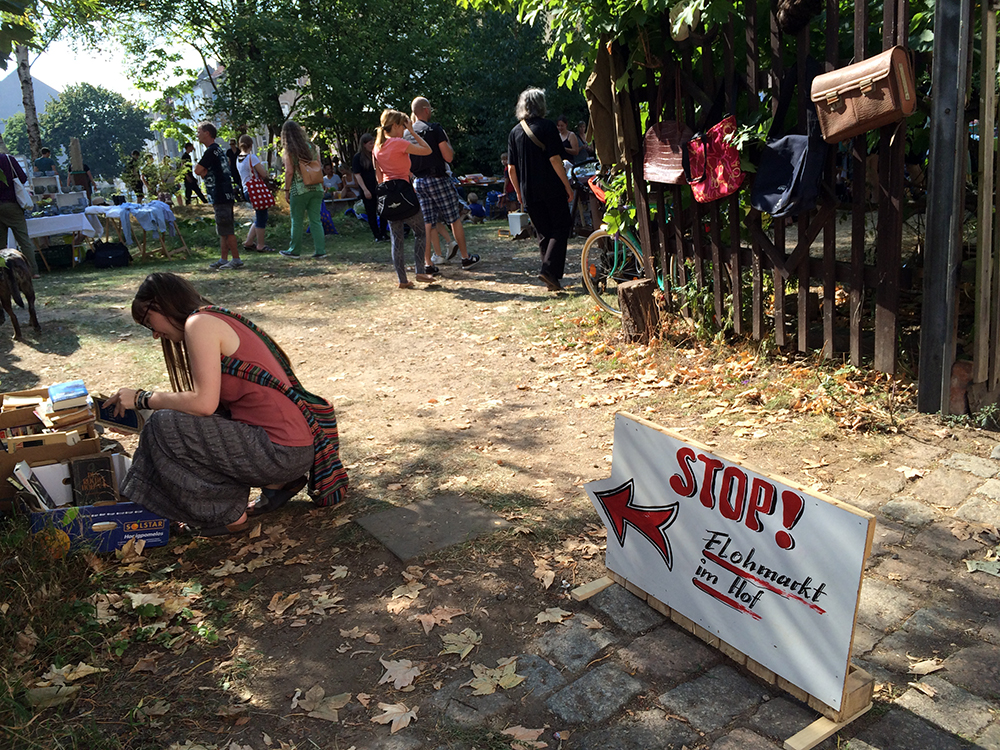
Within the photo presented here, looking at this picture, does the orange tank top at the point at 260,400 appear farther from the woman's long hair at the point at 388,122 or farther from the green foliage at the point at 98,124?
the green foliage at the point at 98,124

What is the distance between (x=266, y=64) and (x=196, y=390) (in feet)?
59.1

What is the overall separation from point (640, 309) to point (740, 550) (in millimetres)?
4086

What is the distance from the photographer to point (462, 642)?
3086mm

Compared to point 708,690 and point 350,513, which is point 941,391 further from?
point 350,513

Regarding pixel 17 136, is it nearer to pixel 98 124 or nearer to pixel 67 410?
pixel 98 124

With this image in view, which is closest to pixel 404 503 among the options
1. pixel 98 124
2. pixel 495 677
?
pixel 495 677

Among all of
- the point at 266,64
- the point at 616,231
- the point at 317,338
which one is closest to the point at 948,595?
the point at 616,231

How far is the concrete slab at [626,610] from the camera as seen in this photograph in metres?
3.14

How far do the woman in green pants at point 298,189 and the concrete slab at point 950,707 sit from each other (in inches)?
407

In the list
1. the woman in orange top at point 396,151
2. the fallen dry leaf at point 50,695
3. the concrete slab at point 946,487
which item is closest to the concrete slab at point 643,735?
the fallen dry leaf at point 50,695

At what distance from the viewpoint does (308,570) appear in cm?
371

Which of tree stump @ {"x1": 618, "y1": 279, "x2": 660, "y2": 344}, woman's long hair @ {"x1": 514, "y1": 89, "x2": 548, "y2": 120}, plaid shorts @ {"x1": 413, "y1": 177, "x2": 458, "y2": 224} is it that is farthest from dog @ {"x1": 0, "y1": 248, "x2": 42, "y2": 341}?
tree stump @ {"x1": 618, "y1": 279, "x2": 660, "y2": 344}

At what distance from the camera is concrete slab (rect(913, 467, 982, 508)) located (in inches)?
154

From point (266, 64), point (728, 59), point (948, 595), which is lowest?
point (948, 595)
